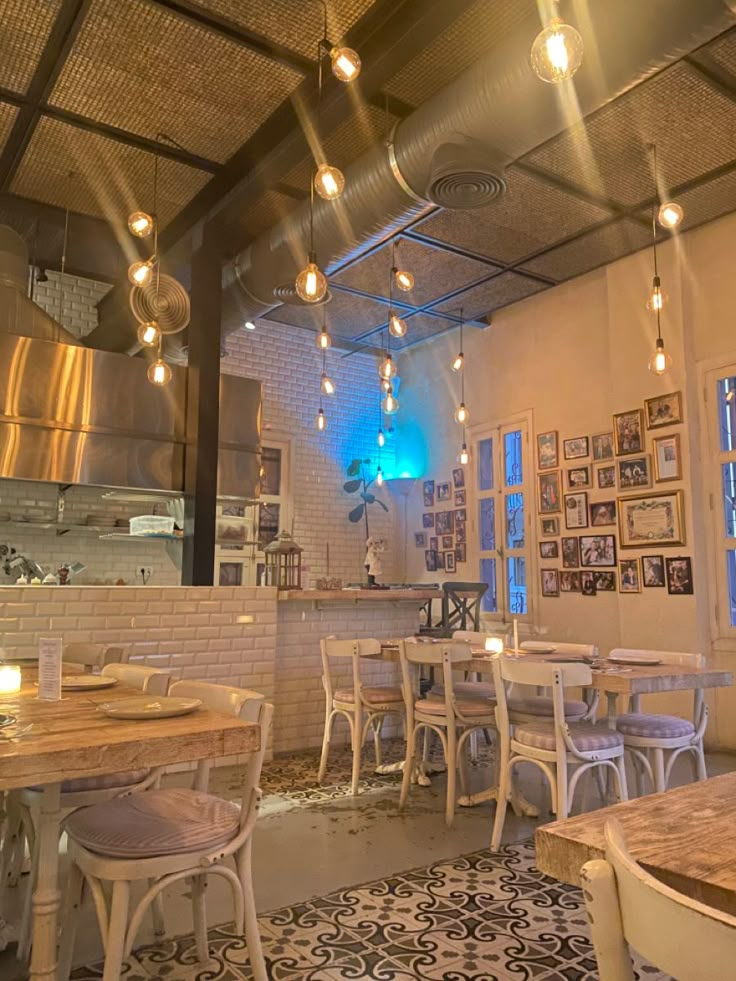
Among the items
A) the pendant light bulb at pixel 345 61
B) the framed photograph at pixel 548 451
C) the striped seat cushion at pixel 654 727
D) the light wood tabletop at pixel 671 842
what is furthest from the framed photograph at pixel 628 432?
the light wood tabletop at pixel 671 842

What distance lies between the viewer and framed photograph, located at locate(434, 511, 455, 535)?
8.70 metres

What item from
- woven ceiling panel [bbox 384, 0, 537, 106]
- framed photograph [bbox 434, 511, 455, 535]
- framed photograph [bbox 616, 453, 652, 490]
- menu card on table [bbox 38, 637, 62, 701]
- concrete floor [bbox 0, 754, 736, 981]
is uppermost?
woven ceiling panel [bbox 384, 0, 537, 106]

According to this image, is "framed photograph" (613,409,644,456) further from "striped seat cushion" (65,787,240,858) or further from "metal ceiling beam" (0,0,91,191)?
"striped seat cushion" (65,787,240,858)

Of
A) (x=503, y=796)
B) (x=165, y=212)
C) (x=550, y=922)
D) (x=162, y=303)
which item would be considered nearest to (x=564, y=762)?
(x=503, y=796)

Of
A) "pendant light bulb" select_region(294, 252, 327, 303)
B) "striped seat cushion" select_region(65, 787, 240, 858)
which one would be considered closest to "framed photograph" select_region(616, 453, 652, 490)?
"pendant light bulb" select_region(294, 252, 327, 303)

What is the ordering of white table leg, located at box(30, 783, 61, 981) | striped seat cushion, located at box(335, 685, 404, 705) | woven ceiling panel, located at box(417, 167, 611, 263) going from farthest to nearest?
woven ceiling panel, located at box(417, 167, 611, 263) → striped seat cushion, located at box(335, 685, 404, 705) → white table leg, located at box(30, 783, 61, 981)

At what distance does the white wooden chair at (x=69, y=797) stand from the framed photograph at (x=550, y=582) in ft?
16.8

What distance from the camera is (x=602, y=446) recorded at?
6.76 metres

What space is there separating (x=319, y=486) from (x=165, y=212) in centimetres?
406

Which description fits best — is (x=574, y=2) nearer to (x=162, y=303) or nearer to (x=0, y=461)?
(x=162, y=303)

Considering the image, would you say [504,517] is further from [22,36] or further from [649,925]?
[649,925]

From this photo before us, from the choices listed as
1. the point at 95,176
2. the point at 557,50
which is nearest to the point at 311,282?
the point at 557,50

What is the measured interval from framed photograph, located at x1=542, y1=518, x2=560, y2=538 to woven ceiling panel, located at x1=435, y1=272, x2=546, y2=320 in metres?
2.37

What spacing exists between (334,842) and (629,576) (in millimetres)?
3904
